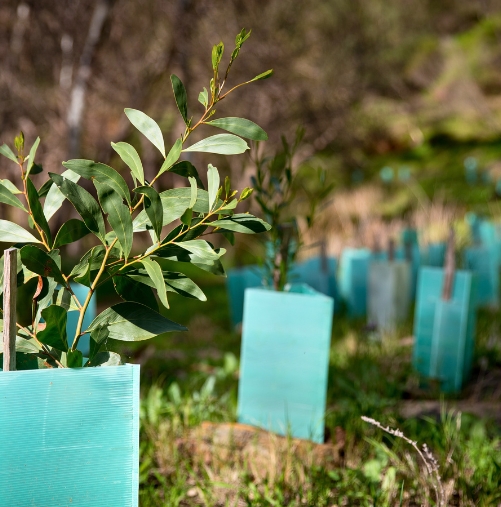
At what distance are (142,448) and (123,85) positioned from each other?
254 inches

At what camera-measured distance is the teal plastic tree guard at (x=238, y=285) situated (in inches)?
188

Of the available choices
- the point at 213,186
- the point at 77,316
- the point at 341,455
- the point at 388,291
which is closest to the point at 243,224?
the point at 213,186

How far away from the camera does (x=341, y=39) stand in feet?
43.6

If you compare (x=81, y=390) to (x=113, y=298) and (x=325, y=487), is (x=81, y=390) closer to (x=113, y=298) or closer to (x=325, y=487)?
(x=325, y=487)

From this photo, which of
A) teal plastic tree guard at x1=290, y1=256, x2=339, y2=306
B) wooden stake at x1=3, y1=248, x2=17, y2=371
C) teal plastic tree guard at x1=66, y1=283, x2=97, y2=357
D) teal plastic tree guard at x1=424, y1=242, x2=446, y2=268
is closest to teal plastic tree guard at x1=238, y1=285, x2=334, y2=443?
teal plastic tree guard at x1=66, y1=283, x2=97, y2=357

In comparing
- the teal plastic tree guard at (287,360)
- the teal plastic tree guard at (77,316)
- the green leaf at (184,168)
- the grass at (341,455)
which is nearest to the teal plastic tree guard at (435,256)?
A: the grass at (341,455)

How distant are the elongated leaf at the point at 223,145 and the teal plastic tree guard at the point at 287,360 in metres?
1.00

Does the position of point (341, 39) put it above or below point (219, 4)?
above

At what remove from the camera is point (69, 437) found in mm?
1138

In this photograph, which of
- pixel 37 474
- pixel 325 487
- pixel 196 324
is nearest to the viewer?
pixel 37 474

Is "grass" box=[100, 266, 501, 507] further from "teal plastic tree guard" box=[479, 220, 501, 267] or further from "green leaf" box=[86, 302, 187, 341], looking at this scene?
"teal plastic tree guard" box=[479, 220, 501, 267]

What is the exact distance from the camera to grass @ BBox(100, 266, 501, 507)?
1845mm

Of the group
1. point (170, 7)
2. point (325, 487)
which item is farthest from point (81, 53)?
point (325, 487)

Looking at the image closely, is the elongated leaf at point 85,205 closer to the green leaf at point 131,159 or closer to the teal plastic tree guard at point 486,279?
the green leaf at point 131,159
